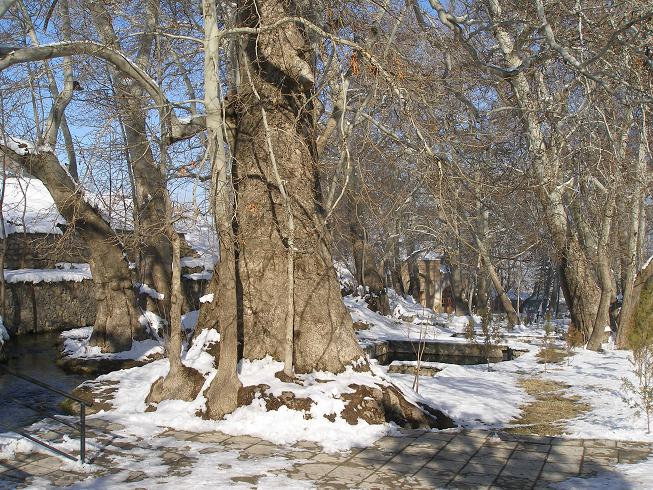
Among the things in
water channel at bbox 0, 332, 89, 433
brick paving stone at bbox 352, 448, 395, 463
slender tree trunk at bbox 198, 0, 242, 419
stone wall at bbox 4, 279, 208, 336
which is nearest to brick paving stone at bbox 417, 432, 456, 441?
brick paving stone at bbox 352, 448, 395, 463

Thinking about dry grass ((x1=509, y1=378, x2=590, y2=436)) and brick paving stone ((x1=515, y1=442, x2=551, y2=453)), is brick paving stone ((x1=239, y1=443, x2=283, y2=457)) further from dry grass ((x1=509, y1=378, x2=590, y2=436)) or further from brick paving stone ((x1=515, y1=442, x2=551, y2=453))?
dry grass ((x1=509, y1=378, x2=590, y2=436))

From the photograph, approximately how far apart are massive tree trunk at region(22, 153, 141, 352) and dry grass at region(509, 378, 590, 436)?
8.66m

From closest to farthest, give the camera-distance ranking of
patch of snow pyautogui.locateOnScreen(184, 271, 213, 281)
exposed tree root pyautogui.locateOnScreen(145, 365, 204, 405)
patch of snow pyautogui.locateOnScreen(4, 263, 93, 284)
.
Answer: exposed tree root pyautogui.locateOnScreen(145, 365, 204, 405), patch of snow pyautogui.locateOnScreen(4, 263, 93, 284), patch of snow pyautogui.locateOnScreen(184, 271, 213, 281)

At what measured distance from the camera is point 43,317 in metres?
21.4

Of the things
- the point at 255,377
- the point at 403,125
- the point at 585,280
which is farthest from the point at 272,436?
the point at 585,280

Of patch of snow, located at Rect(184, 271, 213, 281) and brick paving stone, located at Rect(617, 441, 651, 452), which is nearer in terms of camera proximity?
brick paving stone, located at Rect(617, 441, 651, 452)

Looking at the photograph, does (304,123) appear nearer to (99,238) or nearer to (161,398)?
(161,398)

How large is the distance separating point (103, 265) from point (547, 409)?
9848mm

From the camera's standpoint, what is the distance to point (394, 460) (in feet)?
21.4

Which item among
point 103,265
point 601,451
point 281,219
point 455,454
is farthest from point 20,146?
point 601,451

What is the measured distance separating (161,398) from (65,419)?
1.10 m

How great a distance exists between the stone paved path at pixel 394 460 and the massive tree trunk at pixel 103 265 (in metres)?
7.58

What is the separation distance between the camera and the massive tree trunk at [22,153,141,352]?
539 inches

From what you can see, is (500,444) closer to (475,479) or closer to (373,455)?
(475,479)
